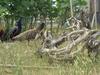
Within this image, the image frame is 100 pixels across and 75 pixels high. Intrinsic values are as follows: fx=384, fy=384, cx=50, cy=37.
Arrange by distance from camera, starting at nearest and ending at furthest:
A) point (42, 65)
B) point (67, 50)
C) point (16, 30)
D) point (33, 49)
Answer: point (42, 65) < point (67, 50) < point (33, 49) < point (16, 30)

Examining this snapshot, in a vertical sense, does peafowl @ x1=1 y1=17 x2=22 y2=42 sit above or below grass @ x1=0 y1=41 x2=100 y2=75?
below

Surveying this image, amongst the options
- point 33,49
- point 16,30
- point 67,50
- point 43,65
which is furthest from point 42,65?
point 16,30

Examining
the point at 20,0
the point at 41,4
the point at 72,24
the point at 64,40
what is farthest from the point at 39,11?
the point at 64,40

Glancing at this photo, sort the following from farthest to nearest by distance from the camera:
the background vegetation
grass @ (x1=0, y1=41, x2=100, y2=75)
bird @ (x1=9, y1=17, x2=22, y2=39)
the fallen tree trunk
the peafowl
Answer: bird @ (x1=9, y1=17, x2=22, y2=39), the peafowl, the fallen tree trunk, the background vegetation, grass @ (x1=0, y1=41, x2=100, y2=75)

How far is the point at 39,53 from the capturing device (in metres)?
8.85

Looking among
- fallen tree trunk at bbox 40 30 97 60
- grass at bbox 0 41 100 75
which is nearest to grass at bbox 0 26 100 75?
grass at bbox 0 41 100 75

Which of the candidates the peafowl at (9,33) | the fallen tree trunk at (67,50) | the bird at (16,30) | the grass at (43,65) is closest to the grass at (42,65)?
the grass at (43,65)

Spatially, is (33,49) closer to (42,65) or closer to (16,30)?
(42,65)

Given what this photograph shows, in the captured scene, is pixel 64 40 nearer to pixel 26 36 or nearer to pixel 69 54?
pixel 69 54

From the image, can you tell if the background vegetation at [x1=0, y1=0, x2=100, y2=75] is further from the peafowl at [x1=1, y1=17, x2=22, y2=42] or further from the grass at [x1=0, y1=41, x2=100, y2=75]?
the peafowl at [x1=1, y1=17, x2=22, y2=42]

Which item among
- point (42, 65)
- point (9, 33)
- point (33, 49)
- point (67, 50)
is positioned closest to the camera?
point (42, 65)

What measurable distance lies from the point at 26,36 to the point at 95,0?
555 centimetres

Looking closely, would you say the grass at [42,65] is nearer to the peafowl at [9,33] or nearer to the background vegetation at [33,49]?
the background vegetation at [33,49]

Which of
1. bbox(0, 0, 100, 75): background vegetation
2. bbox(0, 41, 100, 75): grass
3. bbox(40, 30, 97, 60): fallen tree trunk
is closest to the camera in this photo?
bbox(0, 41, 100, 75): grass
